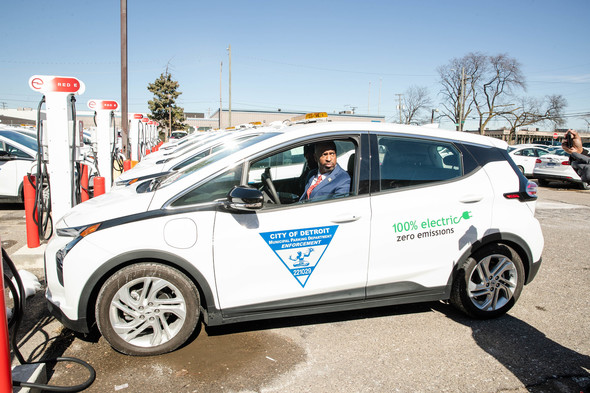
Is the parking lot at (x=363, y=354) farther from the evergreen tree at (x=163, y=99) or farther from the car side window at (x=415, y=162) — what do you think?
the evergreen tree at (x=163, y=99)

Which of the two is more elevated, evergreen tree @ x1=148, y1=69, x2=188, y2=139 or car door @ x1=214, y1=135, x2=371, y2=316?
evergreen tree @ x1=148, y1=69, x2=188, y2=139

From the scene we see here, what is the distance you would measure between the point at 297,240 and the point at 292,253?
10cm

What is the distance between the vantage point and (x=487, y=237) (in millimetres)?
3648

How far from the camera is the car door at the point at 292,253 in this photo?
10.2 ft

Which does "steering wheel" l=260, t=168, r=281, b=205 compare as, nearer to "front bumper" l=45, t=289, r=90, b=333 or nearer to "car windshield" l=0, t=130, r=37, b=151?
"front bumper" l=45, t=289, r=90, b=333

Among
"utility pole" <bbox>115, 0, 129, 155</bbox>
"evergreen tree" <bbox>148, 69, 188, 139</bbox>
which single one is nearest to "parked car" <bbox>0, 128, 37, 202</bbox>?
"utility pole" <bbox>115, 0, 129, 155</bbox>

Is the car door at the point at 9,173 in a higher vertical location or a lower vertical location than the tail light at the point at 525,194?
lower

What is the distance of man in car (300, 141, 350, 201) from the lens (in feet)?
11.4

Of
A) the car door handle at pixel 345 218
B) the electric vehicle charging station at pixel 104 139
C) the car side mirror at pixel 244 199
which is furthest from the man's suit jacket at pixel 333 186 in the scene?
the electric vehicle charging station at pixel 104 139

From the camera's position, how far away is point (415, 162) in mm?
3633

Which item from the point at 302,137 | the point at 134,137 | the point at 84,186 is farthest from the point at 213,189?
the point at 134,137

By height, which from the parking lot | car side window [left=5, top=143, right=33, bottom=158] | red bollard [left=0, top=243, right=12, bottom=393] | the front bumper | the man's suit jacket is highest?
car side window [left=5, top=143, right=33, bottom=158]

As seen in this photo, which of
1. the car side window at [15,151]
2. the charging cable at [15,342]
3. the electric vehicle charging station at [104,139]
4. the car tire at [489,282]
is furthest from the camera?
the electric vehicle charging station at [104,139]

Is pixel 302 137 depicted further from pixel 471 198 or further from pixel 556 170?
pixel 556 170
